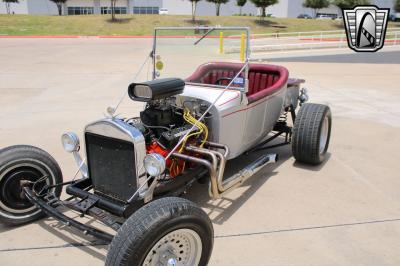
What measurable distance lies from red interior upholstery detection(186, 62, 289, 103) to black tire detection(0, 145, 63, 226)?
6.40ft

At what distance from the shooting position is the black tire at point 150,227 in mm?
2352

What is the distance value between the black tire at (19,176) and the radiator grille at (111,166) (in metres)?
0.44

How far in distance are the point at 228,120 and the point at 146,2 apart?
242ft

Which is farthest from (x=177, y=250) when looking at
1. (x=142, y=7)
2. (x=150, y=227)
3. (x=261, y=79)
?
(x=142, y=7)

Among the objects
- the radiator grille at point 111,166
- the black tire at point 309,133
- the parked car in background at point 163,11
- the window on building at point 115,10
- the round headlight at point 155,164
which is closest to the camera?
the round headlight at point 155,164

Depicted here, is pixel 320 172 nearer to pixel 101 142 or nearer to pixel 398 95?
pixel 101 142


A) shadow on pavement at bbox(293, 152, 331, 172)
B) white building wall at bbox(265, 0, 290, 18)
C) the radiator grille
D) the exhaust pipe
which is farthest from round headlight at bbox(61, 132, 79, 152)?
white building wall at bbox(265, 0, 290, 18)

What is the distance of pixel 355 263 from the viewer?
3.05 meters

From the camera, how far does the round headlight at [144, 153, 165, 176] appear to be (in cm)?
288

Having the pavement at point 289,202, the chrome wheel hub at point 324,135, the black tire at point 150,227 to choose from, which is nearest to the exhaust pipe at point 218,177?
the pavement at point 289,202

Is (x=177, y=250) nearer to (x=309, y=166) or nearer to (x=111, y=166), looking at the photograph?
(x=111, y=166)

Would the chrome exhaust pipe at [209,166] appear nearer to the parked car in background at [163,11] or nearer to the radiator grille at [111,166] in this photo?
the radiator grille at [111,166]

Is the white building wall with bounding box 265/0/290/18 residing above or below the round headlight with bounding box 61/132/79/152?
above

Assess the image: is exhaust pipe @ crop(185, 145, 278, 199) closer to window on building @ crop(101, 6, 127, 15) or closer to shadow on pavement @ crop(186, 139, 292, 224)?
shadow on pavement @ crop(186, 139, 292, 224)
